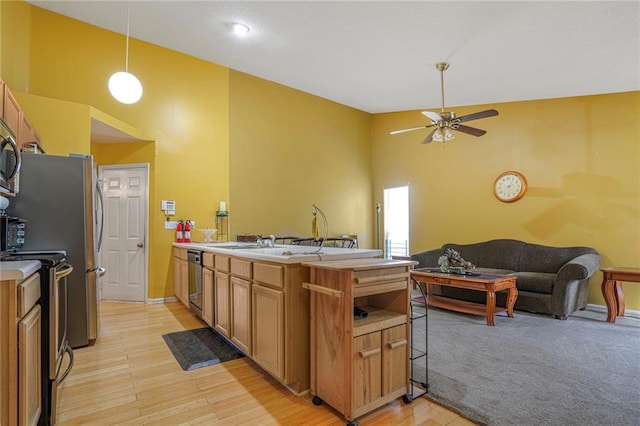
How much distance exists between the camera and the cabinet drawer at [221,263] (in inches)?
114

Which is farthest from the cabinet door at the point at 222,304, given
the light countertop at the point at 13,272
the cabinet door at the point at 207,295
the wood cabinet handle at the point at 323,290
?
the light countertop at the point at 13,272

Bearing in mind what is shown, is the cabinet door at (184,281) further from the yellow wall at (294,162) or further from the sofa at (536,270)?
the sofa at (536,270)

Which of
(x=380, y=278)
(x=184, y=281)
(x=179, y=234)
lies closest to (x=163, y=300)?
(x=184, y=281)

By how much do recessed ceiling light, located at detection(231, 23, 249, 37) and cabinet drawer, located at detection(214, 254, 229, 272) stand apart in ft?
9.23

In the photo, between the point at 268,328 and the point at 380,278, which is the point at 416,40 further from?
the point at 268,328

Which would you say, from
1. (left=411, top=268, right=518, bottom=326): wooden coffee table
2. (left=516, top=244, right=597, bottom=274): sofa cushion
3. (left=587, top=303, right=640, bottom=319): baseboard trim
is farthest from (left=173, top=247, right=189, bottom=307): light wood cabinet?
(left=587, top=303, right=640, bottom=319): baseboard trim

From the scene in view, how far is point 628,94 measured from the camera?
4.35 meters

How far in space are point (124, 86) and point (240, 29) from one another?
5.12ft

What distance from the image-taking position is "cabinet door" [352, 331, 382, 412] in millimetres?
1794

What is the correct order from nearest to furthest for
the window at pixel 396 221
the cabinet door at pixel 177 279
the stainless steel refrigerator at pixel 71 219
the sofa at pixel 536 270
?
the stainless steel refrigerator at pixel 71 219 → the sofa at pixel 536 270 → the cabinet door at pixel 177 279 → the window at pixel 396 221

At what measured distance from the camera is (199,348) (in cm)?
298

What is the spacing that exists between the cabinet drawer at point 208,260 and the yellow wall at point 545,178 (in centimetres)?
436

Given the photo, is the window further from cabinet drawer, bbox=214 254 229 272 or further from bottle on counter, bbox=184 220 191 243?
cabinet drawer, bbox=214 254 229 272

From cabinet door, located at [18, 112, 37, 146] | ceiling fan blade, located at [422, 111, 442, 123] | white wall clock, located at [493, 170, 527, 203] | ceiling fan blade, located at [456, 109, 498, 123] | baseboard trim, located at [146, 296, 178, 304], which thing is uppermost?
ceiling fan blade, located at [422, 111, 442, 123]
